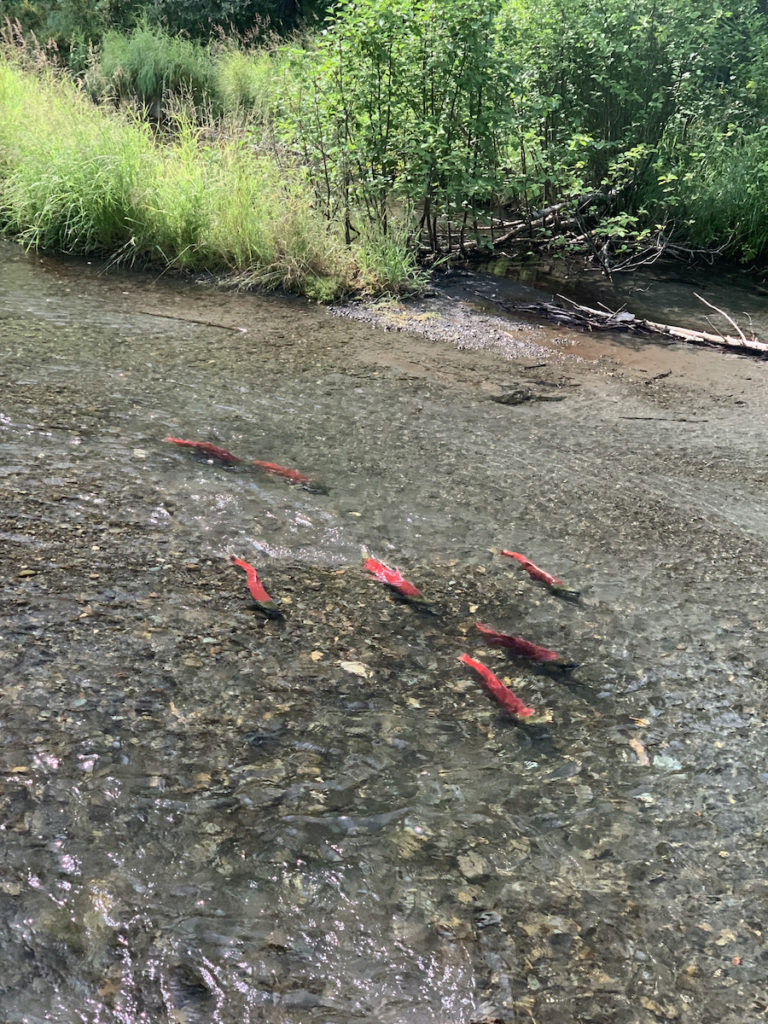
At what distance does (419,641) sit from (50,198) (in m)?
6.78

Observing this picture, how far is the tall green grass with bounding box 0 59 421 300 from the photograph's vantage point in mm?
7762

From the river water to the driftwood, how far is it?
8.32 feet

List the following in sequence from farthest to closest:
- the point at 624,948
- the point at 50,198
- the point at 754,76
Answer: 1. the point at 754,76
2. the point at 50,198
3. the point at 624,948

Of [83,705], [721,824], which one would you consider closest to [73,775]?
[83,705]

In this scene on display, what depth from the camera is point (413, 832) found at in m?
2.26

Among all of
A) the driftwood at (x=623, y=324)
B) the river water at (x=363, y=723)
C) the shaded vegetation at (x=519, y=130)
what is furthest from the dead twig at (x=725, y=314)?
the river water at (x=363, y=723)

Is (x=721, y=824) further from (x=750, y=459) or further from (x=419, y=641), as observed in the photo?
(x=750, y=459)

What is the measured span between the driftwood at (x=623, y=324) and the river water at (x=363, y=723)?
2.54m

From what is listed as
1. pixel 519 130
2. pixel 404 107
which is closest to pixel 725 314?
pixel 519 130

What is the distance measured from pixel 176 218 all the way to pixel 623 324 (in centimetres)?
447

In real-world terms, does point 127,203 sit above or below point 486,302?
above

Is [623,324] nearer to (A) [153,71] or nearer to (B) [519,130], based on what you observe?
(B) [519,130]

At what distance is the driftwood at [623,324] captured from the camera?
7.42m

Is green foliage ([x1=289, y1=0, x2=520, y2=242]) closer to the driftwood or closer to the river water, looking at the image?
the driftwood
